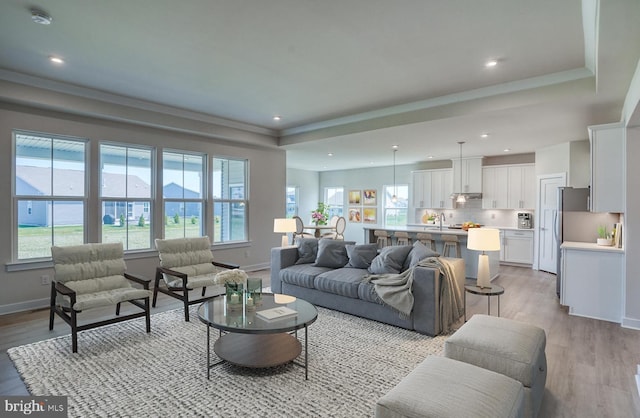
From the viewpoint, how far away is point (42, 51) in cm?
360

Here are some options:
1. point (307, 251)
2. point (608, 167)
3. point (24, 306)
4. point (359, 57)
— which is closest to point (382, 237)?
point (307, 251)

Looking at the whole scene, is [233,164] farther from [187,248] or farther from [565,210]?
[565,210]

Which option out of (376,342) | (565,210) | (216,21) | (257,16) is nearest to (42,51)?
(216,21)

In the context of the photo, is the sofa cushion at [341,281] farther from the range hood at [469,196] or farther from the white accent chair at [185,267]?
the range hood at [469,196]

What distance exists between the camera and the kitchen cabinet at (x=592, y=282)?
421cm

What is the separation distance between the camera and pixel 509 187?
27.3ft

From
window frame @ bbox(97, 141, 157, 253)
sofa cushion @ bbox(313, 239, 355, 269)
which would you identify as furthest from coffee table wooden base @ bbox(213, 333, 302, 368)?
window frame @ bbox(97, 141, 157, 253)


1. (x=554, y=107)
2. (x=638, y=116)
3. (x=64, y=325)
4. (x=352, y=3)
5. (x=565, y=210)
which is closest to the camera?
(x=352, y=3)

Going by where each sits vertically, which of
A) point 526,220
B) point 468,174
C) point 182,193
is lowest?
point 526,220

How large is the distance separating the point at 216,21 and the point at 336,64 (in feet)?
4.61

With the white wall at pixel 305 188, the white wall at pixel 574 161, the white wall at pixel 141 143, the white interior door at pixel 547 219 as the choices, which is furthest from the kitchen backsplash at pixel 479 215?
the white wall at pixel 141 143

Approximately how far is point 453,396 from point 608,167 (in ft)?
14.0

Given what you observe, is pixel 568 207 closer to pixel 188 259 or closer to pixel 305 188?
pixel 188 259

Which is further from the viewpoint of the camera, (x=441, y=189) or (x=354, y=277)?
(x=441, y=189)
